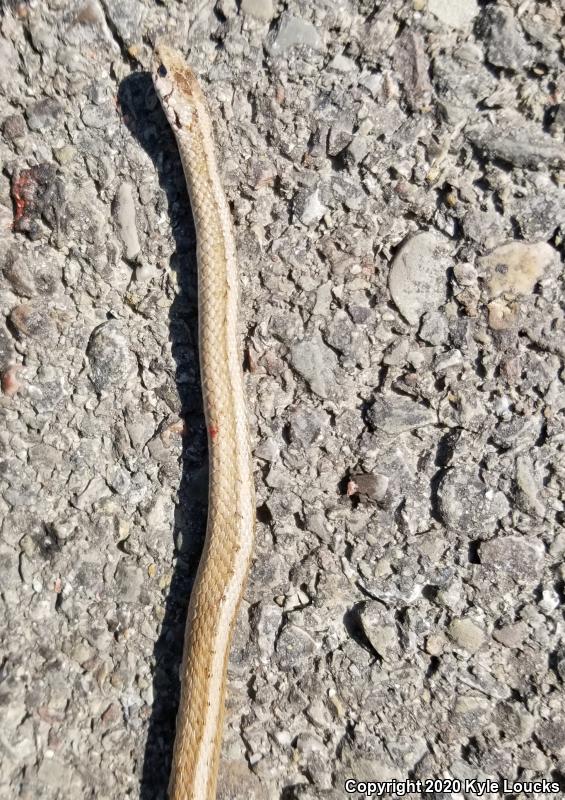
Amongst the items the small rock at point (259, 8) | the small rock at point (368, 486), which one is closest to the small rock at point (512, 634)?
the small rock at point (368, 486)

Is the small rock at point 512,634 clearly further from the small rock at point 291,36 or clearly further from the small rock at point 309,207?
the small rock at point 291,36

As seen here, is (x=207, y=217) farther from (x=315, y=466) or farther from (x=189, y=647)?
(x=189, y=647)

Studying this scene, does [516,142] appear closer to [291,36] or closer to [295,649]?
[291,36]

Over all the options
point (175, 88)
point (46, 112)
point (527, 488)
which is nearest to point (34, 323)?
point (46, 112)

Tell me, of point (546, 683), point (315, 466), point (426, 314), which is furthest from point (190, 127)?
point (546, 683)

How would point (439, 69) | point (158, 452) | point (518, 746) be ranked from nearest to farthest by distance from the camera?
point (518, 746) → point (439, 69) → point (158, 452)

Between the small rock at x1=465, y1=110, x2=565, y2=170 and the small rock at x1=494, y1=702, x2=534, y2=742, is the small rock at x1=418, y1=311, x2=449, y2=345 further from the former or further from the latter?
the small rock at x1=494, y1=702, x2=534, y2=742

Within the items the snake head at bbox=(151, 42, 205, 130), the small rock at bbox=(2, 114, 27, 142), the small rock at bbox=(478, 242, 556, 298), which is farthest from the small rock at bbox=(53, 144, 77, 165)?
the small rock at bbox=(478, 242, 556, 298)
